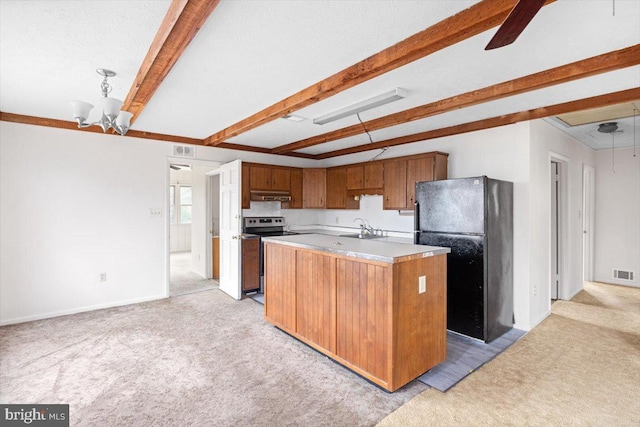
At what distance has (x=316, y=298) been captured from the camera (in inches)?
118

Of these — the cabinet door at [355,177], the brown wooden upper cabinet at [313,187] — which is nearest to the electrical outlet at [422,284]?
the cabinet door at [355,177]

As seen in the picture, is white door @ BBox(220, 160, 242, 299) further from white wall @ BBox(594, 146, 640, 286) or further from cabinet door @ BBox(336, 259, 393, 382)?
white wall @ BBox(594, 146, 640, 286)

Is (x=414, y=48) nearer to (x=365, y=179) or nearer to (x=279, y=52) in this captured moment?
(x=279, y=52)

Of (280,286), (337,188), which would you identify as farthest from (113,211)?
(337,188)

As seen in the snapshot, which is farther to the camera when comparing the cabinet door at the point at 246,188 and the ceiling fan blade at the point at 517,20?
the cabinet door at the point at 246,188

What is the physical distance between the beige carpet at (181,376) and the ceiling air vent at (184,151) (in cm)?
253

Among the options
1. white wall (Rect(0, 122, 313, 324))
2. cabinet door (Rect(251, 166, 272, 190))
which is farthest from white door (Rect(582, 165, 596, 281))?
white wall (Rect(0, 122, 313, 324))

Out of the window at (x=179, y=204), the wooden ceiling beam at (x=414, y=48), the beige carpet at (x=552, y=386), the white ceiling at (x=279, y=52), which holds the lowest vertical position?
the beige carpet at (x=552, y=386)

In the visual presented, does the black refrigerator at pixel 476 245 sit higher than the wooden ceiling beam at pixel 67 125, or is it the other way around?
the wooden ceiling beam at pixel 67 125

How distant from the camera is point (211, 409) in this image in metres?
2.23

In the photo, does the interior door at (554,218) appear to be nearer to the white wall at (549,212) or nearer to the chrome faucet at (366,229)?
the white wall at (549,212)

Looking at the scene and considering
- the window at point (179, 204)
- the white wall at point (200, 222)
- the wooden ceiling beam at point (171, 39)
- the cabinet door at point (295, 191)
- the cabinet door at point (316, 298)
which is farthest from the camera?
the window at point (179, 204)

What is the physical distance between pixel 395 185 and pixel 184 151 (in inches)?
134

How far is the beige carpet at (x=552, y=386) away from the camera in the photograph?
2131 millimetres
